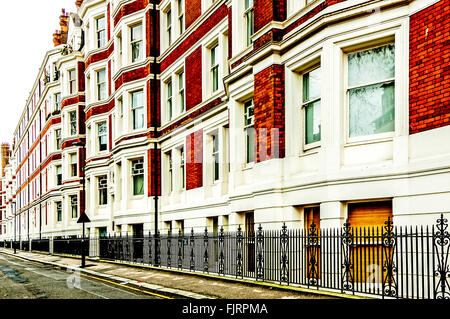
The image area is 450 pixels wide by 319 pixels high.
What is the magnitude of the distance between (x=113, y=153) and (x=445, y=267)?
21.4 metres

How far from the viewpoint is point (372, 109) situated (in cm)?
1057

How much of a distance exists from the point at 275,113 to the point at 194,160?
850cm

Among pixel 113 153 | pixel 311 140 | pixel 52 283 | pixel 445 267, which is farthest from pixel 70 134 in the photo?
pixel 445 267

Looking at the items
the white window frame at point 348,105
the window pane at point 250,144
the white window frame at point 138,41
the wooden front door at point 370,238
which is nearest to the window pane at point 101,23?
the white window frame at point 138,41

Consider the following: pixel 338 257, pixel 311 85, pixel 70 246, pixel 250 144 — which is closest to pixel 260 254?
pixel 338 257

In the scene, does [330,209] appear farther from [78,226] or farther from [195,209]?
[78,226]

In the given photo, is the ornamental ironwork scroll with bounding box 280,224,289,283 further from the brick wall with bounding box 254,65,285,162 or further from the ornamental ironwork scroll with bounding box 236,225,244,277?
the brick wall with bounding box 254,65,285,162

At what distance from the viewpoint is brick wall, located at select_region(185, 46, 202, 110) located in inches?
807

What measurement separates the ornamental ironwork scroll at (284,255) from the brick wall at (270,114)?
2.03 m

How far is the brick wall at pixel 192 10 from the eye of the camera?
20.6m

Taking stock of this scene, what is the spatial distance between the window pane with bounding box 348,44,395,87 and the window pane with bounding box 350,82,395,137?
18cm

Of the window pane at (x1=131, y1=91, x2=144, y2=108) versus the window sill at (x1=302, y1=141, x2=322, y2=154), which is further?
the window pane at (x1=131, y1=91, x2=144, y2=108)

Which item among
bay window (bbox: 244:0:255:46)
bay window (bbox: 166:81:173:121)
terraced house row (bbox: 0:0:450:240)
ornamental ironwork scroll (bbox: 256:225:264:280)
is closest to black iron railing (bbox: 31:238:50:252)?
terraced house row (bbox: 0:0:450:240)

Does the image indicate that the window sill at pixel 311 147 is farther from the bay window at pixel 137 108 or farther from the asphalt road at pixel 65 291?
the bay window at pixel 137 108
